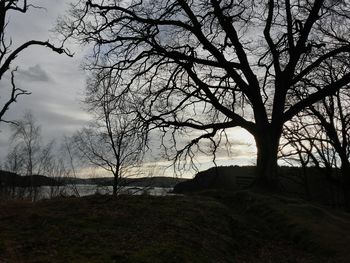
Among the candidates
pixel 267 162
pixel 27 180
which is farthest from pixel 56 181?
pixel 267 162

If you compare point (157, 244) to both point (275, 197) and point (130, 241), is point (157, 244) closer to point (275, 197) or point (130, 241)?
point (130, 241)

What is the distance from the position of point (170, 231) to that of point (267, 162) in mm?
9439

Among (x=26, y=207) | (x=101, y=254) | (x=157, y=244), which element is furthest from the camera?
(x=26, y=207)

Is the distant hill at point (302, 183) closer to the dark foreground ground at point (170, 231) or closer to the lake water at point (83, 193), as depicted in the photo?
the lake water at point (83, 193)

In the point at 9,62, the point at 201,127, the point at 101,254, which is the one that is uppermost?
the point at 9,62

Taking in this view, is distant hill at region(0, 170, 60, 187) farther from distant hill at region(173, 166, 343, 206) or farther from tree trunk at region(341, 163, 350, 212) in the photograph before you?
tree trunk at region(341, 163, 350, 212)

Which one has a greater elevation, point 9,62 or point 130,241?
point 9,62

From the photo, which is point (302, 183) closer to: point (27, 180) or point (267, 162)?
point (267, 162)

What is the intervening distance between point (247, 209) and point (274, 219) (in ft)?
3.68

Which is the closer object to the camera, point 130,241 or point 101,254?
point 101,254

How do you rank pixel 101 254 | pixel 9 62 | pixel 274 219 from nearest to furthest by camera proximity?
pixel 101 254 < pixel 274 219 < pixel 9 62

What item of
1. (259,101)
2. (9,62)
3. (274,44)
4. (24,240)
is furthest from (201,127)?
(24,240)

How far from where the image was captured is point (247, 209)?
50.8ft

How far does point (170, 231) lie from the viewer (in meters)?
10.7
